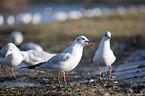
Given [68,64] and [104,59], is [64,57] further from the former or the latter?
[104,59]

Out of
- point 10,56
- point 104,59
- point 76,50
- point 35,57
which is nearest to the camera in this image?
point 76,50

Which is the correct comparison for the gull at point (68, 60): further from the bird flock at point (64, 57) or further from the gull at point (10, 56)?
the gull at point (10, 56)

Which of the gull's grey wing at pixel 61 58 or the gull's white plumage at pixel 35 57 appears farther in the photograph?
the gull's white plumage at pixel 35 57

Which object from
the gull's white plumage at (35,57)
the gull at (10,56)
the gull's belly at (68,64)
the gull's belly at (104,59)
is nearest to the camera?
the gull's belly at (68,64)

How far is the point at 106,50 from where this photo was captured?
5.83 metres

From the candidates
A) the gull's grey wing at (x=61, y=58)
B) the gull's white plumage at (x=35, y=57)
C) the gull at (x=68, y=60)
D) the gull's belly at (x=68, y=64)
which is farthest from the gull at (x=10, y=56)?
the gull's belly at (x=68, y=64)

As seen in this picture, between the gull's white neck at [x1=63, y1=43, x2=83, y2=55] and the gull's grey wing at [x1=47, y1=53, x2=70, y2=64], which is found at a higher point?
the gull's white neck at [x1=63, y1=43, x2=83, y2=55]

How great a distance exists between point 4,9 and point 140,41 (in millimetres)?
23514

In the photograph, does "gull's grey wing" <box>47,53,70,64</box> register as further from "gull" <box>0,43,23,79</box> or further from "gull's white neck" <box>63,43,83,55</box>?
"gull" <box>0,43,23,79</box>

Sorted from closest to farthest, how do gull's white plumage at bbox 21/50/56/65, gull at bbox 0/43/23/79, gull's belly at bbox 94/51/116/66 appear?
gull's belly at bbox 94/51/116/66, gull at bbox 0/43/23/79, gull's white plumage at bbox 21/50/56/65

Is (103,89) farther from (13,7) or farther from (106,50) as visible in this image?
(13,7)

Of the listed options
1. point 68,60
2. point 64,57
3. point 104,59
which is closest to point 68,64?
point 68,60

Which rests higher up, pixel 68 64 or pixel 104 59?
pixel 104 59

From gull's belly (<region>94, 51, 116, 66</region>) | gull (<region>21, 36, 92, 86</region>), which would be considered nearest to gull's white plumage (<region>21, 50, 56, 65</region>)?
gull (<region>21, 36, 92, 86</region>)
